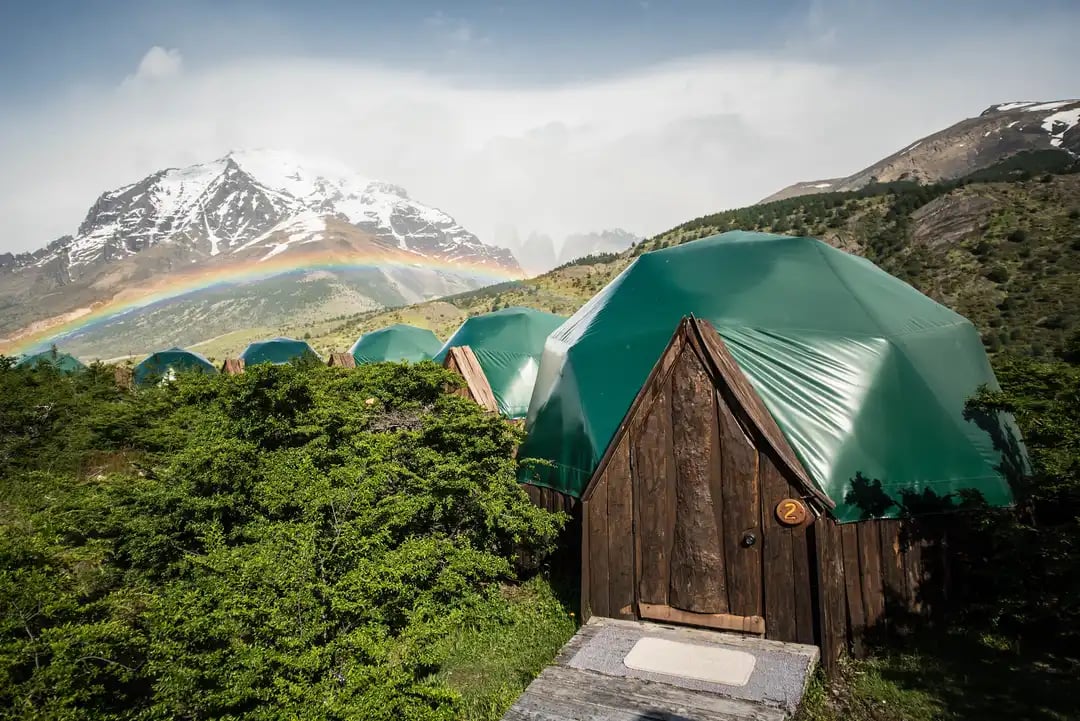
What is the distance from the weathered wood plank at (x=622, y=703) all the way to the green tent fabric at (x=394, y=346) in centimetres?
1981

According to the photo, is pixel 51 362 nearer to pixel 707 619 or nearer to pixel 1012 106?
pixel 707 619

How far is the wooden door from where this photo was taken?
5742 millimetres

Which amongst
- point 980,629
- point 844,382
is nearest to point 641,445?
point 844,382

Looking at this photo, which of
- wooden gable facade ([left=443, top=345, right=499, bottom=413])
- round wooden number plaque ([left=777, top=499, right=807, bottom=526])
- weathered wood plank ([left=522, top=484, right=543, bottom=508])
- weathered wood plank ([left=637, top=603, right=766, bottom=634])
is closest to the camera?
round wooden number plaque ([left=777, top=499, right=807, bottom=526])

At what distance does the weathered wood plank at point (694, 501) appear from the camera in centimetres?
586

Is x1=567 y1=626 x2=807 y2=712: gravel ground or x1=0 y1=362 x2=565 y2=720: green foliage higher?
x1=0 y1=362 x2=565 y2=720: green foliage

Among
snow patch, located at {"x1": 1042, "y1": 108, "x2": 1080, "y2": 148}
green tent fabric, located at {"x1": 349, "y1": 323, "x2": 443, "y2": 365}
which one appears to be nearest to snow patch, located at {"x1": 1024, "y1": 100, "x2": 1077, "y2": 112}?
snow patch, located at {"x1": 1042, "y1": 108, "x2": 1080, "y2": 148}

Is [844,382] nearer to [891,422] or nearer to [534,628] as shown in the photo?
[891,422]

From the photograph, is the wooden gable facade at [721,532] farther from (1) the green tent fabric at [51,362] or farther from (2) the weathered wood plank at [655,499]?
(1) the green tent fabric at [51,362]

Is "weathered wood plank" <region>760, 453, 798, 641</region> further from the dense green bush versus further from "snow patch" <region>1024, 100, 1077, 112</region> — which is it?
"snow patch" <region>1024, 100, 1077, 112</region>

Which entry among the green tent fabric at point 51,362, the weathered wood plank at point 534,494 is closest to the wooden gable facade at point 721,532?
the weathered wood plank at point 534,494

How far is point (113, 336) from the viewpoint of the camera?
6624 inches

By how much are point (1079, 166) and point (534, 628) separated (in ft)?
160

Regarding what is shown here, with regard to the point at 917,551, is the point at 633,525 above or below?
above
